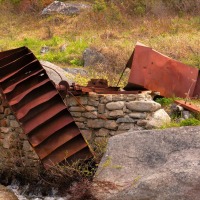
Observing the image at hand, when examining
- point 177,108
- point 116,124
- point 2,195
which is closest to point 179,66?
point 177,108

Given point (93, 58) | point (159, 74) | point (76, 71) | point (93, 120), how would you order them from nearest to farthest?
point (93, 120) < point (159, 74) < point (76, 71) < point (93, 58)

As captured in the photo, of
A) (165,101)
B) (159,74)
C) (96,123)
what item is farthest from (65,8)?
(96,123)

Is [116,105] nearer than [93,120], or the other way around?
[116,105]

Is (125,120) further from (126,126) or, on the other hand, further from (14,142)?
(14,142)

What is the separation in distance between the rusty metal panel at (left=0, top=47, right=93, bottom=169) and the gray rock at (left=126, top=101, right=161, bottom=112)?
1025 millimetres

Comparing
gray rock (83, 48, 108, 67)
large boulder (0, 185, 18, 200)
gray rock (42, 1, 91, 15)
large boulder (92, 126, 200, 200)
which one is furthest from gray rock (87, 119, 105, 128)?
gray rock (42, 1, 91, 15)

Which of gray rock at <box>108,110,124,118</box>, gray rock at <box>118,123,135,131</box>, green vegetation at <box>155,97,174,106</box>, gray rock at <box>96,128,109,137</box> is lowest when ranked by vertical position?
green vegetation at <box>155,97,174,106</box>

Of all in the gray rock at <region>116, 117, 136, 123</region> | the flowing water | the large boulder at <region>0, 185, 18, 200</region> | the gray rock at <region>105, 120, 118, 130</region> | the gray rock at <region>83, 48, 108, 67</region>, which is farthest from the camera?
the gray rock at <region>83, 48, 108, 67</region>

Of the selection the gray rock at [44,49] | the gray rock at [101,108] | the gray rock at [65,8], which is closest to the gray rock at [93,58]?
the gray rock at [44,49]

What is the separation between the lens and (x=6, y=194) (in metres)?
7.87

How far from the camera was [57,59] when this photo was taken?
17578 mm

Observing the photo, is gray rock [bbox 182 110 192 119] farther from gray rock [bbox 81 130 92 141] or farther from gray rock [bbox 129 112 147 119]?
gray rock [bbox 81 130 92 141]

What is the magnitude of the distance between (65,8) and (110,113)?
A: 18.7 meters

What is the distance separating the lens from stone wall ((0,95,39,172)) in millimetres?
8852
